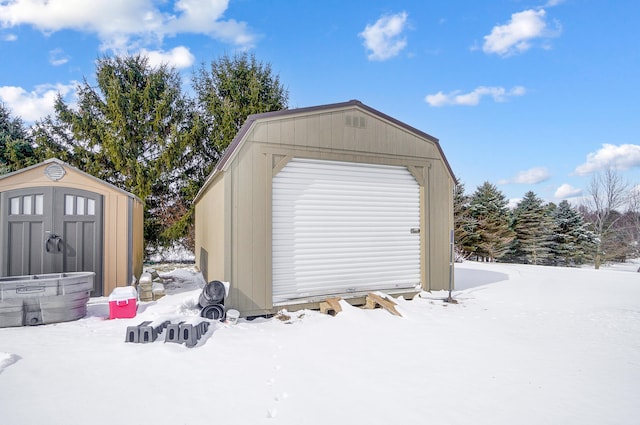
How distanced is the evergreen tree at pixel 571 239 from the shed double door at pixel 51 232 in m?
27.8

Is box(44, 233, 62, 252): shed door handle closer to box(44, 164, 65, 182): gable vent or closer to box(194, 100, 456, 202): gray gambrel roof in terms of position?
box(44, 164, 65, 182): gable vent

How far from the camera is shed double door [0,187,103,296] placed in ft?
18.5

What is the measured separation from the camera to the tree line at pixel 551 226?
66.3 feet

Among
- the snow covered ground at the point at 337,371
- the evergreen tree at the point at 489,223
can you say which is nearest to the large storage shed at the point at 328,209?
the snow covered ground at the point at 337,371

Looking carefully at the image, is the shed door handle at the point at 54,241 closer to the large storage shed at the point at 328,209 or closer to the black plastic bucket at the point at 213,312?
the large storage shed at the point at 328,209

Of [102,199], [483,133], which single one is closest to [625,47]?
[483,133]

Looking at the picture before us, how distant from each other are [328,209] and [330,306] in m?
1.66

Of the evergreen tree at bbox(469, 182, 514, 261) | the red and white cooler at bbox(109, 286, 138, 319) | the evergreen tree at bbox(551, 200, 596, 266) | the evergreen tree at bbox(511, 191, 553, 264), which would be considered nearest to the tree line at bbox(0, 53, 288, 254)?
the red and white cooler at bbox(109, 286, 138, 319)

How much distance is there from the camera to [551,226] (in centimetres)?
2369

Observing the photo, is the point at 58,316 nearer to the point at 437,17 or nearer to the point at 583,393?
the point at 583,393

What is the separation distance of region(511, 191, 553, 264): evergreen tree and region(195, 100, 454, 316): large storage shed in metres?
21.0

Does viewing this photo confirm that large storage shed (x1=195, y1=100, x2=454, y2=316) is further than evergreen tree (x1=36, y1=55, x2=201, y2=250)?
No

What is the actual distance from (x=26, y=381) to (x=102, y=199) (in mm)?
4201

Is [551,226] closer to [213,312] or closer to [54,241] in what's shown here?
[213,312]
